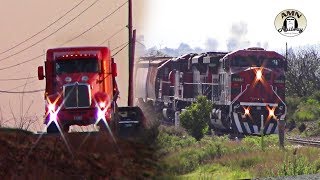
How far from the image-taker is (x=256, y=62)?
941 cm

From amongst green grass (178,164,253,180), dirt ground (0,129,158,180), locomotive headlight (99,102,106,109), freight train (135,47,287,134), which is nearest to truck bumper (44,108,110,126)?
locomotive headlight (99,102,106,109)

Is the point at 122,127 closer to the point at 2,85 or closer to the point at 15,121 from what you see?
the point at 15,121

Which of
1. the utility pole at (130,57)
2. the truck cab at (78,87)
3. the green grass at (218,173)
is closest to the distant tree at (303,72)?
the green grass at (218,173)

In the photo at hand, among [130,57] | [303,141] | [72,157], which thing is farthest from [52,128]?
[303,141]

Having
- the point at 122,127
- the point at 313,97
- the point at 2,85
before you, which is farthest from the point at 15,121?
the point at 313,97

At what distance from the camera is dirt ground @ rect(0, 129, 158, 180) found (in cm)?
998

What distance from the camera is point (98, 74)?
13.0m

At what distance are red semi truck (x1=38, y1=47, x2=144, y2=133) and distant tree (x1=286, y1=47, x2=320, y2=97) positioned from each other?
2705mm

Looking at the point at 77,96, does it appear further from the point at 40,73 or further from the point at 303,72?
the point at 303,72

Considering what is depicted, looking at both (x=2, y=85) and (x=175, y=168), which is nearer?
(x=2, y=85)

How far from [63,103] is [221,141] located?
14.1ft

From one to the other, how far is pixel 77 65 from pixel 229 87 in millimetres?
4895

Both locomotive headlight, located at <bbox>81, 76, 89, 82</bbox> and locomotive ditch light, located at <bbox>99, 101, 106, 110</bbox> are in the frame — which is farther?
locomotive headlight, located at <bbox>81, 76, 89, 82</bbox>

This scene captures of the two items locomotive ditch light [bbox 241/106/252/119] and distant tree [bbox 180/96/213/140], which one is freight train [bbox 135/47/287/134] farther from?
distant tree [bbox 180/96/213/140]
